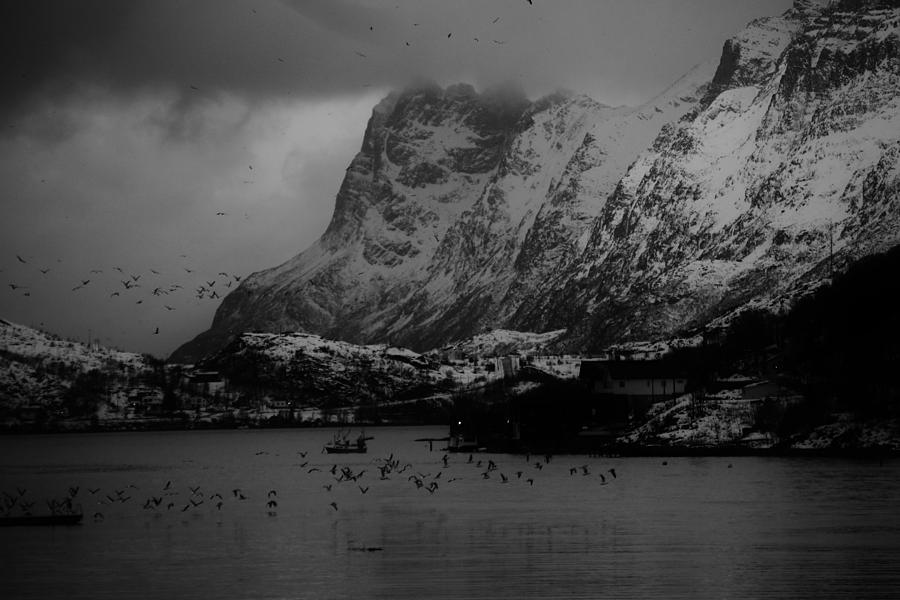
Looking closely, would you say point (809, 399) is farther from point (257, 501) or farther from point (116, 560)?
point (116, 560)

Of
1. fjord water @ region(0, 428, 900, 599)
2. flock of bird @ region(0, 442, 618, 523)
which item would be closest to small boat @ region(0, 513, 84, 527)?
fjord water @ region(0, 428, 900, 599)

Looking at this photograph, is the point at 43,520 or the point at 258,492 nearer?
the point at 43,520

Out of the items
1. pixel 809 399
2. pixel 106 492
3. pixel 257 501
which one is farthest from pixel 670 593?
pixel 809 399

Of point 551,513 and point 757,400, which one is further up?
point 757,400

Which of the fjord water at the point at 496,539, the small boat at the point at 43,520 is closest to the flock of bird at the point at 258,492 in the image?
the fjord water at the point at 496,539

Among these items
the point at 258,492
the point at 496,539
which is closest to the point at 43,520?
the point at 496,539

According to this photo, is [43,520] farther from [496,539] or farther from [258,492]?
[258,492]
